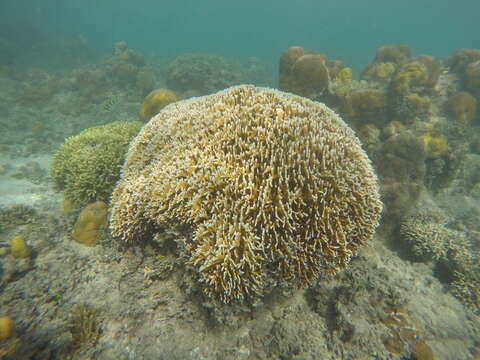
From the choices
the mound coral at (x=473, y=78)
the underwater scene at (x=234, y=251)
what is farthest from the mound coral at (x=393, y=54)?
the underwater scene at (x=234, y=251)

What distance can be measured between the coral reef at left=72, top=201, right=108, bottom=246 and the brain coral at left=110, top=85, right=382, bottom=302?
3.42ft

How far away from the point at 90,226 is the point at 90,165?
1535mm

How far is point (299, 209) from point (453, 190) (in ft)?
31.1

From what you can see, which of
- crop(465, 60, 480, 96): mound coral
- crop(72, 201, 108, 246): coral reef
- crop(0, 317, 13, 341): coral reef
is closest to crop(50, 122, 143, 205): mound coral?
crop(72, 201, 108, 246): coral reef

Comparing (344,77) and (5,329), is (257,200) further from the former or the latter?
(344,77)

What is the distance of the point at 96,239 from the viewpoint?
14.3 feet

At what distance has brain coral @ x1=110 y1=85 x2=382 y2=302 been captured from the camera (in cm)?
285

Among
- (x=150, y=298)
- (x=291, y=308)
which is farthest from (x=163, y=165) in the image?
(x=291, y=308)

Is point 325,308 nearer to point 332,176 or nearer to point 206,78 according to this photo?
point 332,176

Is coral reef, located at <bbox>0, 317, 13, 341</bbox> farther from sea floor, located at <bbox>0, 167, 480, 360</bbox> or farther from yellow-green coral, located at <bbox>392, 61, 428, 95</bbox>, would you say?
yellow-green coral, located at <bbox>392, 61, 428, 95</bbox>

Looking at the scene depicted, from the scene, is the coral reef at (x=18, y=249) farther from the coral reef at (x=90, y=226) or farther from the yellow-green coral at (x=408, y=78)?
the yellow-green coral at (x=408, y=78)

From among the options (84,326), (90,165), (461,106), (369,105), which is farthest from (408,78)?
(84,326)

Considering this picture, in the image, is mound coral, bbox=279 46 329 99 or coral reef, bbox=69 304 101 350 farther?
mound coral, bbox=279 46 329 99

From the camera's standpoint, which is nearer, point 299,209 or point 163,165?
point 299,209
